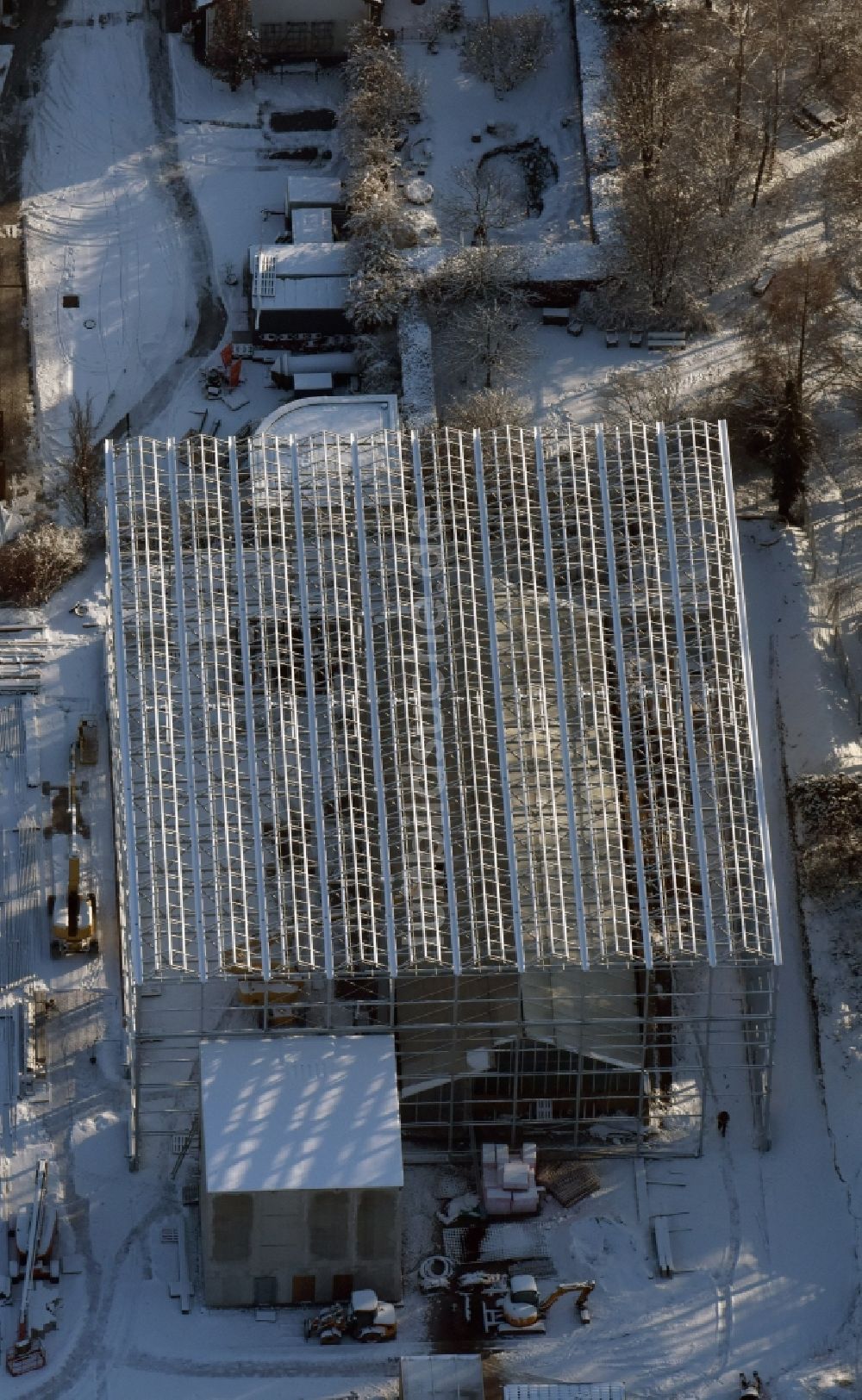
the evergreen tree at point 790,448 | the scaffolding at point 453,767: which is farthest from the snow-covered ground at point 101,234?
the evergreen tree at point 790,448

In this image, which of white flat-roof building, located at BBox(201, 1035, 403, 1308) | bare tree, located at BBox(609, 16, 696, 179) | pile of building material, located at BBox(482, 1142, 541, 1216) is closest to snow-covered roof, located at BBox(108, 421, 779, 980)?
white flat-roof building, located at BBox(201, 1035, 403, 1308)

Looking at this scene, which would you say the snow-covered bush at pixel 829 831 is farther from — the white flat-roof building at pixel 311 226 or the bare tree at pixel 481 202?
the white flat-roof building at pixel 311 226

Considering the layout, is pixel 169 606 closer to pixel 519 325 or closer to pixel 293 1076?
pixel 293 1076

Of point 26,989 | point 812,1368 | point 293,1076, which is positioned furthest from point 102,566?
point 812,1368

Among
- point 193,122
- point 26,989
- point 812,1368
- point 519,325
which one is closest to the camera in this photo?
point 812,1368

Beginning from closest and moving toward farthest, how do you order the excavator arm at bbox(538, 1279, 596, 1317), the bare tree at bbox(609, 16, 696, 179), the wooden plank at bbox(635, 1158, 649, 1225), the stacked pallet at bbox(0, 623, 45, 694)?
the excavator arm at bbox(538, 1279, 596, 1317)
the wooden plank at bbox(635, 1158, 649, 1225)
the stacked pallet at bbox(0, 623, 45, 694)
the bare tree at bbox(609, 16, 696, 179)

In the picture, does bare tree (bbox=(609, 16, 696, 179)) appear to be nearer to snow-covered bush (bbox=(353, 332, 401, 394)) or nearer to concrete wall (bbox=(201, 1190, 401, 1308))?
snow-covered bush (bbox=(353, 332, 401, 394))

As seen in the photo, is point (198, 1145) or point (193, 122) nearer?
point (198, 1145)
